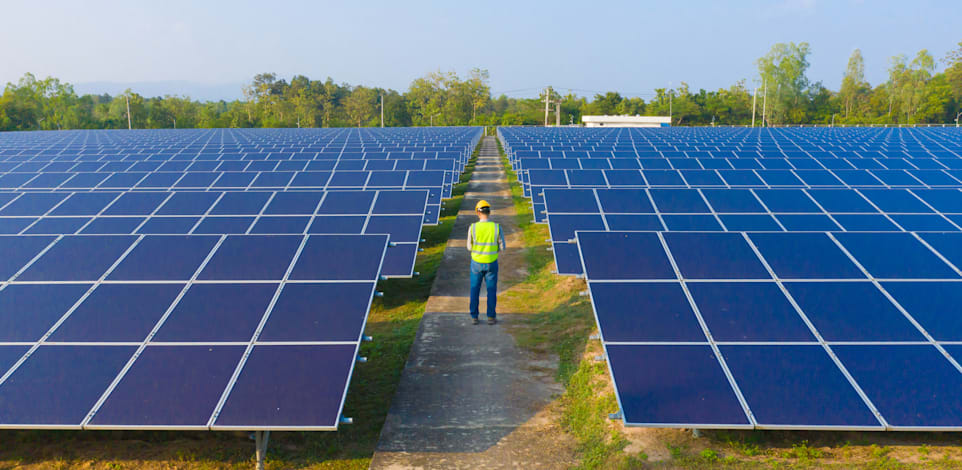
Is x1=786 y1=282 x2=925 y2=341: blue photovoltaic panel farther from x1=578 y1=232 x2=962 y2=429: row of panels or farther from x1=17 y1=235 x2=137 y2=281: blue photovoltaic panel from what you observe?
x1=17 y1=235 x2=137 y2=281: blue photovoltaic panel

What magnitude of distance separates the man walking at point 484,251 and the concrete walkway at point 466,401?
1.66 feet

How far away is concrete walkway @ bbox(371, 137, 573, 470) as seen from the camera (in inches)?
237

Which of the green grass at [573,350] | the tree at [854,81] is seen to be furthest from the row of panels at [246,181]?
the tree at [854,81]

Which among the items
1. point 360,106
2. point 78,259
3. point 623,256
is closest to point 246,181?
point 78,259

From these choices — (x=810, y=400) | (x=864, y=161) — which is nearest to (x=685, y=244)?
(x=810, y=400)

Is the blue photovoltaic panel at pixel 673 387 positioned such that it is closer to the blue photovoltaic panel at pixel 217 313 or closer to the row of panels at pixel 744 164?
the blue photovoltaic panel at pixel 217 313

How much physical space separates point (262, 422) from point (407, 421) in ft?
6.38

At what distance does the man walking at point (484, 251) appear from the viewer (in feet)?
31.0

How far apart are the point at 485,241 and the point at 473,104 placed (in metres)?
139

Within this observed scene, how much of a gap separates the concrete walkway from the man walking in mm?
507

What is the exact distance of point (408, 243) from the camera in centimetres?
1175

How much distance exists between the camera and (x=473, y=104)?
477 feet

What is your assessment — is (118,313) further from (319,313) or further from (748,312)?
(748,312)

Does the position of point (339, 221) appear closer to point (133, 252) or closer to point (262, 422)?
point (133, 252)
